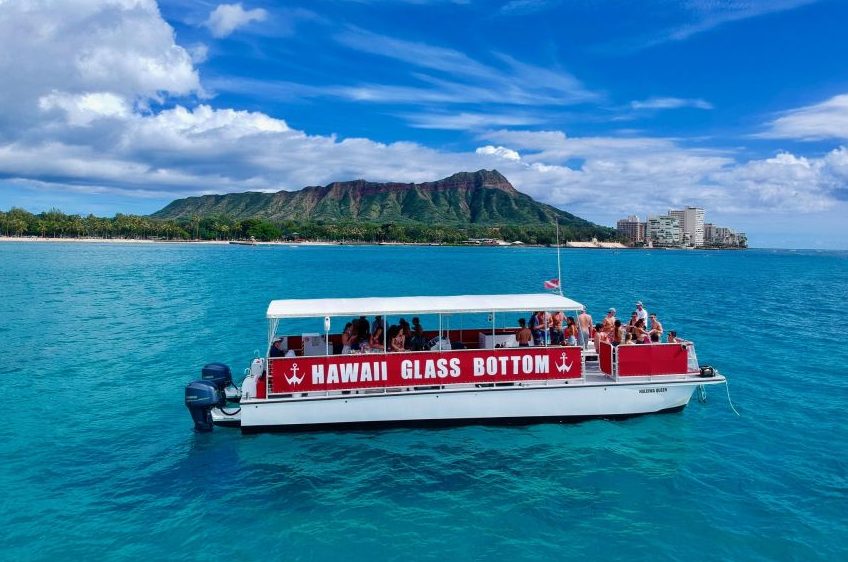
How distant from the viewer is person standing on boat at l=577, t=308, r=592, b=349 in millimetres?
15094

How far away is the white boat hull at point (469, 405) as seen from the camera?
46.0 feet

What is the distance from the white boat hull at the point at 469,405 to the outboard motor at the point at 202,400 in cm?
96

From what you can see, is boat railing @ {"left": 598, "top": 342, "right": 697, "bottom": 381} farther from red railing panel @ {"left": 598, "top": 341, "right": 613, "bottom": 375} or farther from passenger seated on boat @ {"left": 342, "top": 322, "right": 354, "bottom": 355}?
passenger seated on boat @ {"left": 342, "top": 322, "right": 354, "bottom": 355}

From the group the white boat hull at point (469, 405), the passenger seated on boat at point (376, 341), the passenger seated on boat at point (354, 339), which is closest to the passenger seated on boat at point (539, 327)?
the white boat hull at point (469, 405)

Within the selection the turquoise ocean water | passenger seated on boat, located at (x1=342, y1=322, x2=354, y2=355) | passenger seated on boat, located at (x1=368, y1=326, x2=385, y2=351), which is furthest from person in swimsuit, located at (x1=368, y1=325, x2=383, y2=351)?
the turquoise ocean water

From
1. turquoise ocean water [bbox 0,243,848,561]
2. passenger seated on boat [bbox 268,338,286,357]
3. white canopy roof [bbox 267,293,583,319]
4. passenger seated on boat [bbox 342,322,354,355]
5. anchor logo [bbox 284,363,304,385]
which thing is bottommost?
turquoise ocean water [bbox 0,243,848,561]

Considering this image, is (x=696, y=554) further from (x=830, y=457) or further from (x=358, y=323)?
(x=358, y=323)

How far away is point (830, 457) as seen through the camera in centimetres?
1388

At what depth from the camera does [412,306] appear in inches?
575

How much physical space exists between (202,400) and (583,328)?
10.9m

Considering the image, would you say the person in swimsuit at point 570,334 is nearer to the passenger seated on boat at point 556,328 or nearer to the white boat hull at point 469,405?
the passenger seated on boat at point 556,328

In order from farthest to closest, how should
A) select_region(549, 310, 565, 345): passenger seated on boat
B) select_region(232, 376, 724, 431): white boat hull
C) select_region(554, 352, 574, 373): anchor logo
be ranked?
select_region(549, 310, 565, 345): passenger seated on boat → select_region(554, 352, 574, 373): anchor logo → select_region(232, 376, 724, 431): white boat hull

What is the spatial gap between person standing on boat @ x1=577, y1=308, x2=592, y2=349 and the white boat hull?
1.25 metres

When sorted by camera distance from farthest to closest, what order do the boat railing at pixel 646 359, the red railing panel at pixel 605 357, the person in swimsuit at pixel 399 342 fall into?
the red railing panel at pixel 605 357, the boat railing at pixel 646 359, the person in swimsuit at pixel 399 342
